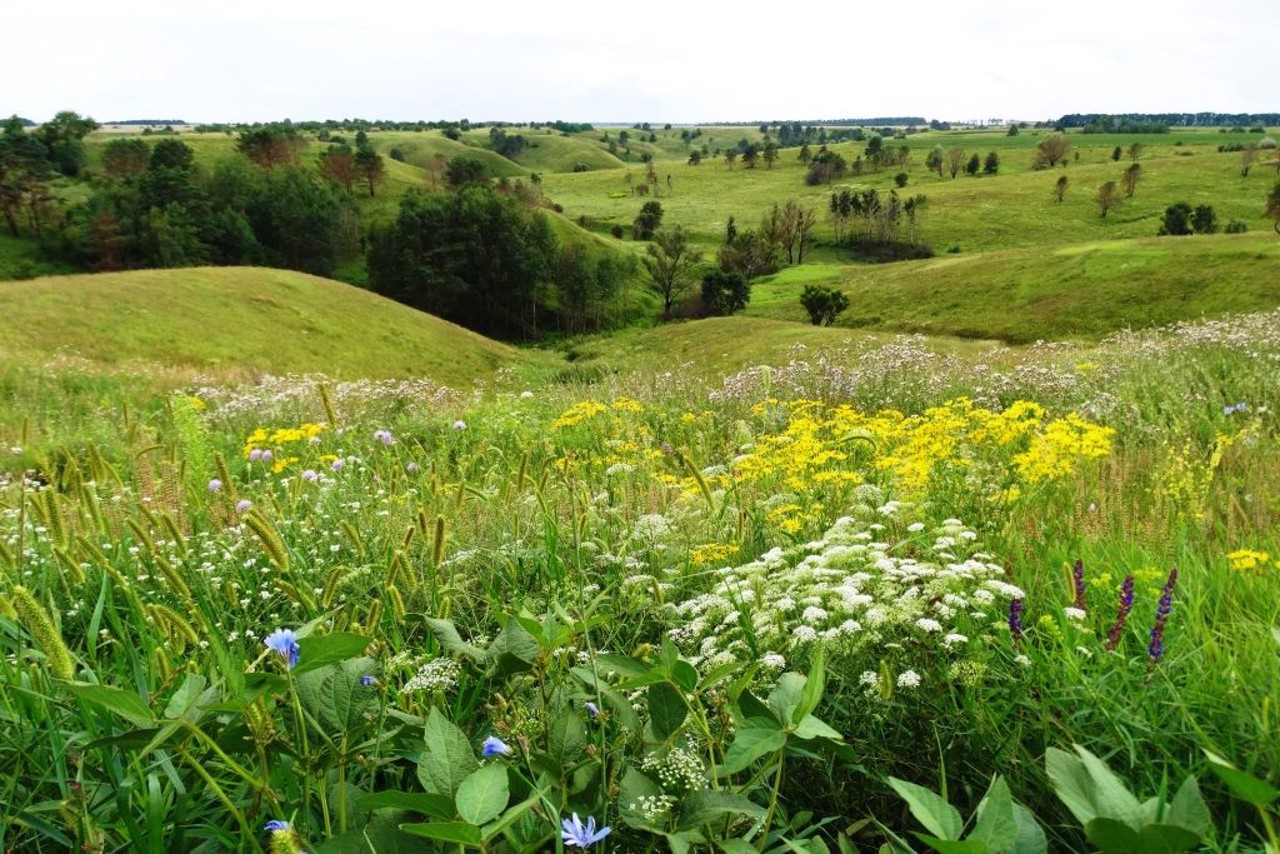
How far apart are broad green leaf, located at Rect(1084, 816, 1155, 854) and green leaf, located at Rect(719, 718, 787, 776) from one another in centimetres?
50

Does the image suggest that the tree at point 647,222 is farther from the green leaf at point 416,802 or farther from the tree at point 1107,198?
the green leaf at point 416,802

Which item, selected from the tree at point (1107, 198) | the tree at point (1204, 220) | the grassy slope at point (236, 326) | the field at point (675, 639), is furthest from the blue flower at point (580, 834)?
the tree at point (1107, 198)

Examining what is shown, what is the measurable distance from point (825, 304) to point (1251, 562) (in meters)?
65.7

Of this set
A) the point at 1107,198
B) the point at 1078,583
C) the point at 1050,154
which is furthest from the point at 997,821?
the point at 1050,154

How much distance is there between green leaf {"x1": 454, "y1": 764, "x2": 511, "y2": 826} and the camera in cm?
118

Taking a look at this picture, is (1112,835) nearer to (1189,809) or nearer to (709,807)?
(1189,809)

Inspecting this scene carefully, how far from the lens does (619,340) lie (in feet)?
230

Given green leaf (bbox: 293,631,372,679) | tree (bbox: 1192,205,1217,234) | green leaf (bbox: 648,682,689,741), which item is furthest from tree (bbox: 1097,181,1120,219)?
green leaf (bbox: 293,631,372,679)

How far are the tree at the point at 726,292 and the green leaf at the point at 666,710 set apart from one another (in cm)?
8301

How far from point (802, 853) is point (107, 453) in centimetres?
1007

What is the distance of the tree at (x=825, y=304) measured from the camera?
65.4 m

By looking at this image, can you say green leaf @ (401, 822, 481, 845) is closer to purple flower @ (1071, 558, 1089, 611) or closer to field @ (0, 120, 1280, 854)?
field @ (0, 120, 1280, 854)

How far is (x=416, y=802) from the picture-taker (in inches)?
47.5

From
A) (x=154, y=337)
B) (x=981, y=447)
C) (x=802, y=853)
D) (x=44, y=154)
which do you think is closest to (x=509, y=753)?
(x=802, y=853)
